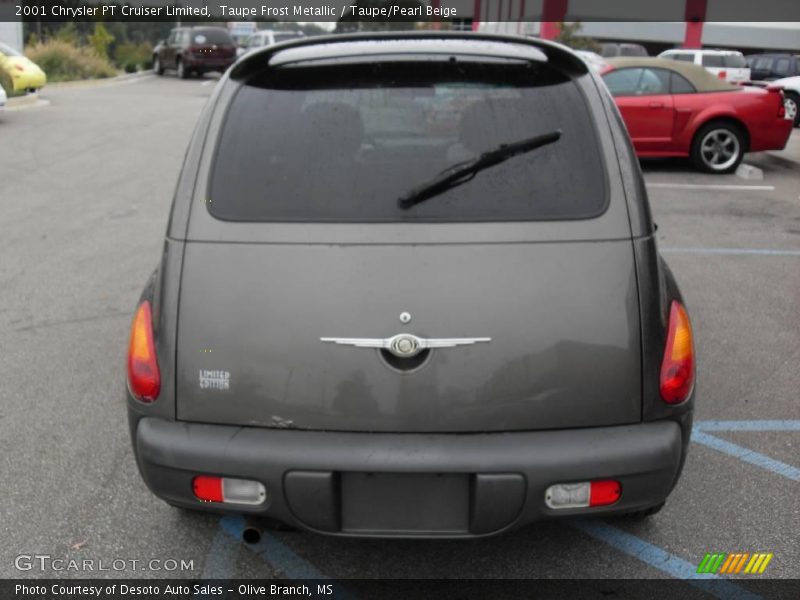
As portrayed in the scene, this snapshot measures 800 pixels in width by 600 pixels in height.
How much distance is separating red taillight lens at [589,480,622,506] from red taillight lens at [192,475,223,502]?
1120mm

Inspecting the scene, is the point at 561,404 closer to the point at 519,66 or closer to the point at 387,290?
the point at 387,290

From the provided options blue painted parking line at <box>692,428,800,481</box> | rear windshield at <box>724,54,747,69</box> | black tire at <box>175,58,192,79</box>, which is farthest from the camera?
black tire at <box>175,58,192,79</box>

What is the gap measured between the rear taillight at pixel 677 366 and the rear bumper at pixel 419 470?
0.16m

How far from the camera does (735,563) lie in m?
3.12

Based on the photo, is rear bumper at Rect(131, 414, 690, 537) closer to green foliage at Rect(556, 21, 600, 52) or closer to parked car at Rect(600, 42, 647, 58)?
parked car at Rect(600, 42, 647, 58)

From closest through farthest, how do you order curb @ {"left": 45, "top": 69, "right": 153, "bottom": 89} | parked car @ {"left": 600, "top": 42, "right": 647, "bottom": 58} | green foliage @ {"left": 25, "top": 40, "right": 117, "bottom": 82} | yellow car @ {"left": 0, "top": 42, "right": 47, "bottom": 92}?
1. yellow car @ {"left": 0, "top": 42, "right": 47, "bottom": 92}
2. curb @ {"left": 45, "top": 69, "right": 153, "bottom": 89}
3. green foliage @ {"left": 25, "top": 40, "right": 117, "bottom": 82}
4. parked car @ {"left": 600, "top": 42, "right": 647, "bottom": 58}

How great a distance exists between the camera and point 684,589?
2.97m

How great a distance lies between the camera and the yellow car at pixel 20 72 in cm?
1916

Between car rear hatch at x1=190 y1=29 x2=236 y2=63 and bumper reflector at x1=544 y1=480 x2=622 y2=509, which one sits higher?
car rear hatch at x1=190 y1=29 x2=236 y2=63

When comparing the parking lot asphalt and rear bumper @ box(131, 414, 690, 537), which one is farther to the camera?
the parking lot asphalt

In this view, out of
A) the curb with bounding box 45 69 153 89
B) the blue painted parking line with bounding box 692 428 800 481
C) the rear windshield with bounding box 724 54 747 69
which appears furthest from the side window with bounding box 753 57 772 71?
the blue painted parking line with bounding box 692 428 800 481

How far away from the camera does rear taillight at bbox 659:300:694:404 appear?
2.70 meters

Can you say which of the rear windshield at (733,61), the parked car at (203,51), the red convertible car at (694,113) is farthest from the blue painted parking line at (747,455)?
the parked car at (203,51)

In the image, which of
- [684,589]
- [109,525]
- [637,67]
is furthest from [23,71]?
[684,589]
